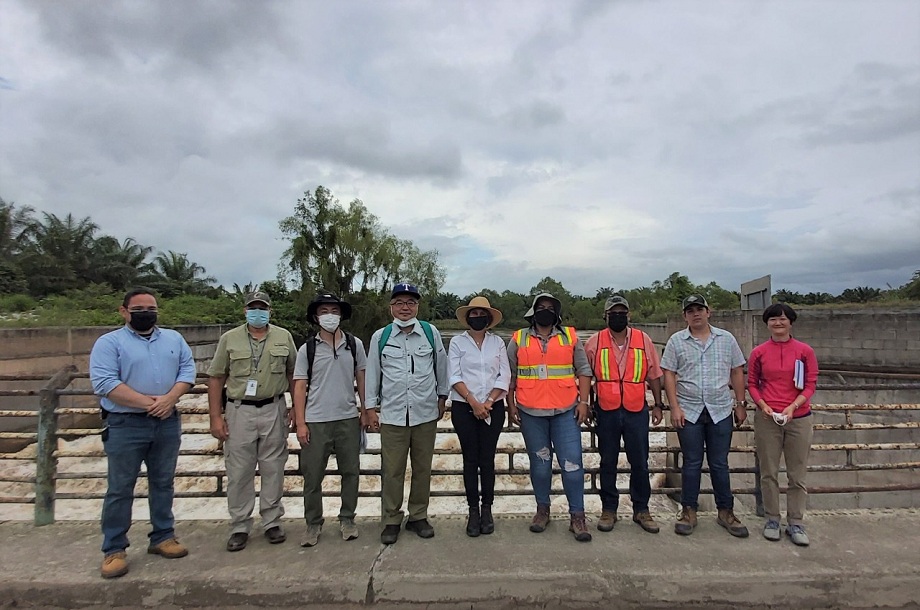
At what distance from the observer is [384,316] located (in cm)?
2762

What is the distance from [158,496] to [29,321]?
1301 cm

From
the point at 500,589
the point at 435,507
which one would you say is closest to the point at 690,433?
the point at 500,589

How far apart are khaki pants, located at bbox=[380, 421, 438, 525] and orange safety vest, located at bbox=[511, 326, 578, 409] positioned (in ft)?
2.37

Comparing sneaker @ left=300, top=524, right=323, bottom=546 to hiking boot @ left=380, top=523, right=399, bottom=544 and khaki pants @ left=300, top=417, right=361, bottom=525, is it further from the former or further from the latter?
hiking boot @ left=380, top=523, right=399, bottom=544

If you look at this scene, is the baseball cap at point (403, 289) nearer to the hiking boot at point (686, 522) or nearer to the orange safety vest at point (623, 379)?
the orange safety vest at point (623, 379)

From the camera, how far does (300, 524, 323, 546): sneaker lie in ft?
11.2

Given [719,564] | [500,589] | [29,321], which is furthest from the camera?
[29,321]

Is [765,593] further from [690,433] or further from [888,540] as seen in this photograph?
[888,540]

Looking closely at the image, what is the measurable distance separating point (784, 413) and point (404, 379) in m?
2.68

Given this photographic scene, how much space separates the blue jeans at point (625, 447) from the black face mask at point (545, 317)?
738mm

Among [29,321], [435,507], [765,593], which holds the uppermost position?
[29,321]

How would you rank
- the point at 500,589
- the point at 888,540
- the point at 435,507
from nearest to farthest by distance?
the point at 500,589 → the point at 888,540 → the point at 435,507

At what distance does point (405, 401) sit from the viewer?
11.4ft

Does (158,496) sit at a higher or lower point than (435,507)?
higher
